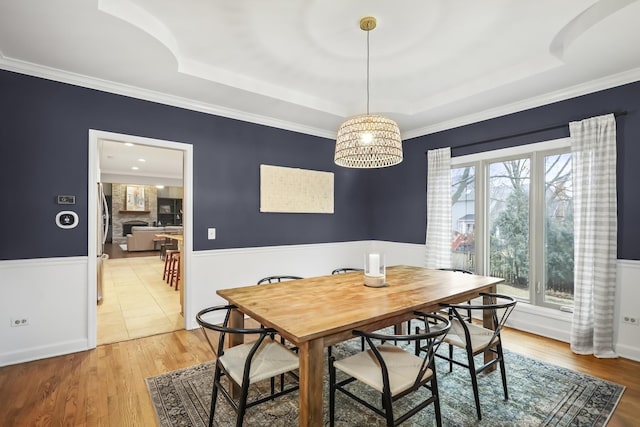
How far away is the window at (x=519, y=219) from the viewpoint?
3.31 meters

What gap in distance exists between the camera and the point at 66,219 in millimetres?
2869

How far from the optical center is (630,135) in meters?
2.83

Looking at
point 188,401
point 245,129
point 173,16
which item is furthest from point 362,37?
point 188,401

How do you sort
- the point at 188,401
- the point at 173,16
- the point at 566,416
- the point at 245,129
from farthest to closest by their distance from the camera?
the point at 245,129 → the point at 173,16 → the point at 188,401 → the point at 566,416

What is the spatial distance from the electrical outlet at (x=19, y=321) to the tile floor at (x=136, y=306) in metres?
0.63

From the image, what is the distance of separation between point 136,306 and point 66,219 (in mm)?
1897

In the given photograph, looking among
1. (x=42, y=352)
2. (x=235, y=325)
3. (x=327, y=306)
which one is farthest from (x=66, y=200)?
(x=327, y=306)

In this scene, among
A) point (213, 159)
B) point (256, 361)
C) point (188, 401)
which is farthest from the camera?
point (213, 159)

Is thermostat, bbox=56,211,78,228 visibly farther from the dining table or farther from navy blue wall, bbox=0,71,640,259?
the dining table

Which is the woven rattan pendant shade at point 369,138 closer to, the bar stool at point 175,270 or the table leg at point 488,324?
the table leg at point 488,324

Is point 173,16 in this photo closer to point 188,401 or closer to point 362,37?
point 362,37

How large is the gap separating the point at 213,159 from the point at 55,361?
7.96 ft

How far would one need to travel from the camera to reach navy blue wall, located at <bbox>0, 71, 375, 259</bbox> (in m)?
2.69

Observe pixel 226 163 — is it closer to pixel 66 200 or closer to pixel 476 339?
pixel 66 200
